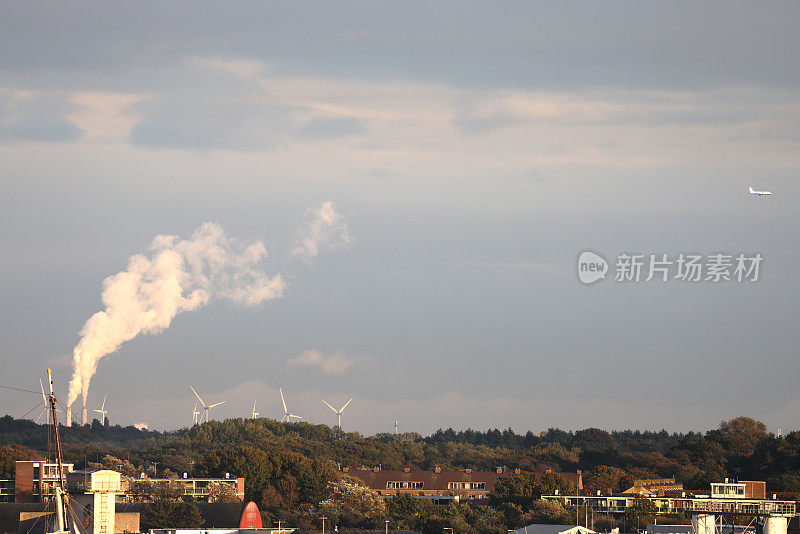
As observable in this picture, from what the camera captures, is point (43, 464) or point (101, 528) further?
point (43, 464)

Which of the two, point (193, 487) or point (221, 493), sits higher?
point (193, 487)

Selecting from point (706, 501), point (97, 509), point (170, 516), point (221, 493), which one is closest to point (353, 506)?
point (221, 493)

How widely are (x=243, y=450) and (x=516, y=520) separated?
49.4 meters

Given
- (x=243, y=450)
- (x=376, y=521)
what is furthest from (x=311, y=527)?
(x=243, y=450)

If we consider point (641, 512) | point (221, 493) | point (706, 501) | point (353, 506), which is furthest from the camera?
point (221, 493)

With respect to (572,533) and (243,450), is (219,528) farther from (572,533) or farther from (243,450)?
(243,450)

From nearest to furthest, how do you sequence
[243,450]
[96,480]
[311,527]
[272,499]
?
[96,480], [311,527], [272,499], [243,450]

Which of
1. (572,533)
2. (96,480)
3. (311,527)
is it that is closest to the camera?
(572,533)

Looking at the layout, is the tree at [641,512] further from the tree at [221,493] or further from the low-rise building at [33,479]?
the low-rise building at [33,479]

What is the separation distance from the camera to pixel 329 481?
176 metres

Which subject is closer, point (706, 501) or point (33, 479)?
point (33, 479)

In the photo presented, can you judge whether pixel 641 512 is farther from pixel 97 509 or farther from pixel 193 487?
pixel 97 509

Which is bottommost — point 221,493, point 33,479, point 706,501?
point 706,501

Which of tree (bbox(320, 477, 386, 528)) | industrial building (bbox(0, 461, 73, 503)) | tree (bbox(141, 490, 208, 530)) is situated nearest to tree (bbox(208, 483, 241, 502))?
tree (bbox(320, 477, 386, 528))
